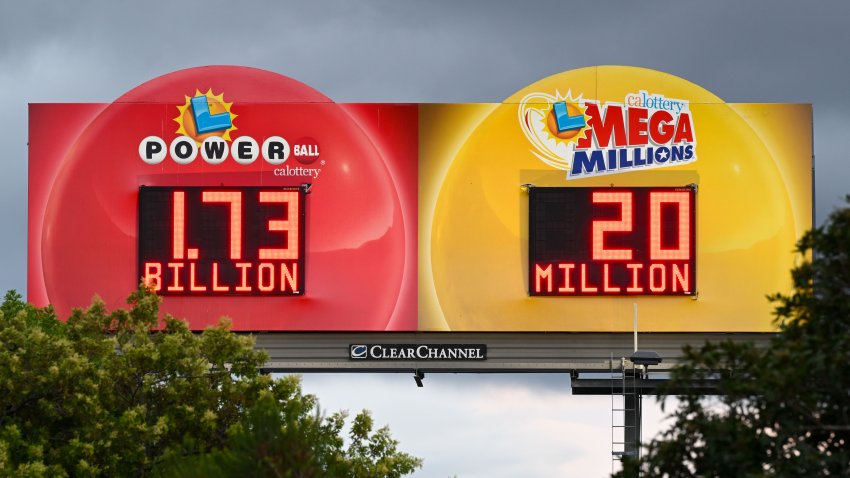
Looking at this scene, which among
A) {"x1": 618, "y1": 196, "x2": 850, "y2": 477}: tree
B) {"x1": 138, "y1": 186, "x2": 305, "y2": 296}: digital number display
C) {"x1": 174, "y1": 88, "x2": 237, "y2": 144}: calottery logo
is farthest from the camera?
{"x1": 174, "y1": 88, "x2": 237, "y2": 144}: calottery logo

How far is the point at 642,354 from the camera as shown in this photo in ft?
114

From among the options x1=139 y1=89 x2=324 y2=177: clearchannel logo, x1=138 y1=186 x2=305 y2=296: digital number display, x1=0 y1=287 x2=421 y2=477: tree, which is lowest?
Result: x1=0 y1=287 x2=421 y2=477: tree

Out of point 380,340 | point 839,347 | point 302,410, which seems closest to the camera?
point 839,347

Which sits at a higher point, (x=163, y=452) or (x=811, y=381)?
(x=811, y=381)

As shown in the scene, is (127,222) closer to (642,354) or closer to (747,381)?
(642,354)

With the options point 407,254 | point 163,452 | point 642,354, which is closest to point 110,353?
point 163,452

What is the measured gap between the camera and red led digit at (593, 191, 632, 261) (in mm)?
37938

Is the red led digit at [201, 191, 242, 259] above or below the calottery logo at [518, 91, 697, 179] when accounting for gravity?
below

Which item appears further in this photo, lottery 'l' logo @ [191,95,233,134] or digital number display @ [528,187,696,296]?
Result: lottery 'l' logo @ [191,95,233,134]

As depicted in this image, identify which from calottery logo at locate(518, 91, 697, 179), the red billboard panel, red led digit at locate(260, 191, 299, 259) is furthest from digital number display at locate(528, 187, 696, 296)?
red led digit at locate(260, 191, 299, 259)

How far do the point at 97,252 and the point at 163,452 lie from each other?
292 inches

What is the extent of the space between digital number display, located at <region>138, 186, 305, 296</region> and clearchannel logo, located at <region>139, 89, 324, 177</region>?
777mm

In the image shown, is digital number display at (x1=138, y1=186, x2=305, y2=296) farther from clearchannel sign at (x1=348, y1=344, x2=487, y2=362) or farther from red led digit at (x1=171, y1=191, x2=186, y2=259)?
clearchannel sign at (x1=348, y1=344, x2=487, y2=362)

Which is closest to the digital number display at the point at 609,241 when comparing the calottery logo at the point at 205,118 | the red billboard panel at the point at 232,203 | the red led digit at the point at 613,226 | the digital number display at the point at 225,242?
the red led digit at the point at 613,226
